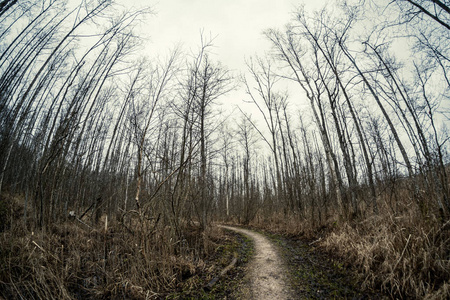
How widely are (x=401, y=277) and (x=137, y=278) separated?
4406mm

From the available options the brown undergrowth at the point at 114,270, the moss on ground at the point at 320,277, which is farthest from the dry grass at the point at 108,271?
the moss on ground at the point at 320,277

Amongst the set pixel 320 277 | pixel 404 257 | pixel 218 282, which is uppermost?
pixel 404 257

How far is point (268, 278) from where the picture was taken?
3521 mm

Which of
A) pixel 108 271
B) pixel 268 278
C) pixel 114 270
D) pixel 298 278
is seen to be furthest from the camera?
pixel 268 278

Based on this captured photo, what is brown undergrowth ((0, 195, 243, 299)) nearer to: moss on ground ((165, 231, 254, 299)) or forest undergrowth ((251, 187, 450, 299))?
moss on ground ((165, 231, 254, 299))

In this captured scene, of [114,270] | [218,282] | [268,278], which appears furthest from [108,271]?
[268,278]

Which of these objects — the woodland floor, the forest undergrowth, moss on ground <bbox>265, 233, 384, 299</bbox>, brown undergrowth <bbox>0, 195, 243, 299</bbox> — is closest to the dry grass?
brown undergrowth <bbox>0, 195, 243, 299</bbox>

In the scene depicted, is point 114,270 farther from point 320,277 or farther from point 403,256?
point 403,256

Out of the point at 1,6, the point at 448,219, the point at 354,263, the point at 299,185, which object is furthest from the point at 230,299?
the point at 1,6

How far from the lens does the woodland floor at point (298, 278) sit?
284 centimetres

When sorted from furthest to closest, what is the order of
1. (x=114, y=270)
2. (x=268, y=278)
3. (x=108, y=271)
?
1. (x=268, y=278)
2. (x=108, y=271)
3. (x=114, y=270)

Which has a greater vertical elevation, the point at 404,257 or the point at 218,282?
the point at 404,257

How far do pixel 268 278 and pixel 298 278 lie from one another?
0.61 m

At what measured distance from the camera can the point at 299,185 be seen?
818 cm
